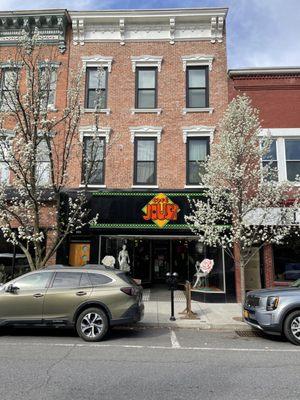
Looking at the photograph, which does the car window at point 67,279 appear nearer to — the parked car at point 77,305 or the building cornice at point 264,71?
the parked car at point 77,305

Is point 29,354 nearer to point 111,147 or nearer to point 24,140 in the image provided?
point 24,140

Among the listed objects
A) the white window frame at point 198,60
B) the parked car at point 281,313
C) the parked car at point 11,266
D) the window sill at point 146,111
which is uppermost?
the white window frame at point 198,60

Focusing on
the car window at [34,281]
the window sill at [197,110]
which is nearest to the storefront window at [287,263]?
the window sill at [197,110]

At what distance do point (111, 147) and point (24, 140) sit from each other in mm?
4784

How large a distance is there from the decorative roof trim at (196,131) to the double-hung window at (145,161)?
126 centimetres

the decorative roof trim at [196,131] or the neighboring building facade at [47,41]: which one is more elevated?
the neighboring building facade at [47,41]

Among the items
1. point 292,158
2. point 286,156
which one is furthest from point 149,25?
point 292,158

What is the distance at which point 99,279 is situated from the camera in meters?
8.91

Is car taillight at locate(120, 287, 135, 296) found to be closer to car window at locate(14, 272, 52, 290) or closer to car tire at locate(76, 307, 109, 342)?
car tire at locate(76, 307, 109, 342)

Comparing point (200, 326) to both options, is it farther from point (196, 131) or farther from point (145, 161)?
point (196, 131)

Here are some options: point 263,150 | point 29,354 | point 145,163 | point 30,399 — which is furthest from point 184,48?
point 30,399

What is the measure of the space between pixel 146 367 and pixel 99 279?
2.88 metres

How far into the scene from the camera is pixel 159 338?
9.00 meters

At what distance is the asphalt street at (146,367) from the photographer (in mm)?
5211
